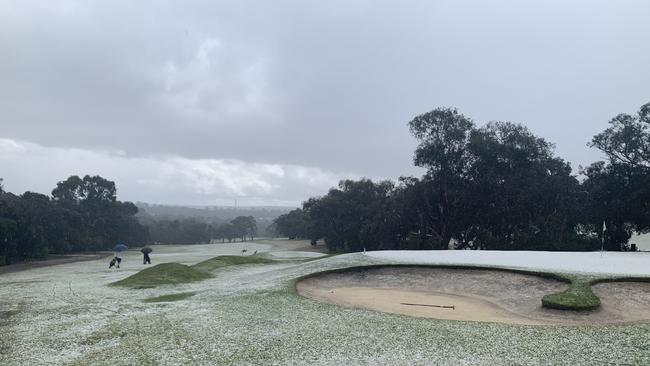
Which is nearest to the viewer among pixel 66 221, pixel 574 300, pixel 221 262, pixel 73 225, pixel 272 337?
pixel 272 337

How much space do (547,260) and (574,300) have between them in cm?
1383

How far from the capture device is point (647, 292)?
25297 millimetres

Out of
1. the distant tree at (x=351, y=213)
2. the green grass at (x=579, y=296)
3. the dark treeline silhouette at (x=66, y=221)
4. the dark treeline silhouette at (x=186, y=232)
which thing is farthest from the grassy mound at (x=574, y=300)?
the dark treeline silhouette at (x=186, y=232)

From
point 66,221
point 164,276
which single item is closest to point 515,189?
point 164,276

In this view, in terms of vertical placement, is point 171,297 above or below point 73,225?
below

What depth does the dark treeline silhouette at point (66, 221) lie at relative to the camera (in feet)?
214

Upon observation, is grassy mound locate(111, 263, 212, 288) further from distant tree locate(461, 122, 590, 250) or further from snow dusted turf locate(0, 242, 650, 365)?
distant tree locate(461, 122, 590, 250)

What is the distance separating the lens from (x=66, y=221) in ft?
260

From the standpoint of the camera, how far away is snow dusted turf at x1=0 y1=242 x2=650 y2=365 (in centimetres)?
1491

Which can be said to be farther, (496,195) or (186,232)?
(186,232)

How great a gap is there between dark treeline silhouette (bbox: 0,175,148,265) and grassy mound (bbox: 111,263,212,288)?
32484mm

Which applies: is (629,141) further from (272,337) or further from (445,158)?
(272,337)

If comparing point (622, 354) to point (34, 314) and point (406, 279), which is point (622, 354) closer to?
point (406, 279)

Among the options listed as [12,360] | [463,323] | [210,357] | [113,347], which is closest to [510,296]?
[463,323]
